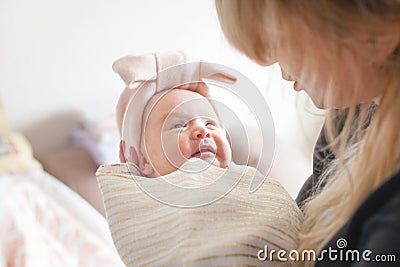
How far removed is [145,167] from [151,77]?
0.30 feet

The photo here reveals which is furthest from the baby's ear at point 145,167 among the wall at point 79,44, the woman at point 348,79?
the wall at point 79,44

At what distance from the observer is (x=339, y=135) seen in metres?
0.52

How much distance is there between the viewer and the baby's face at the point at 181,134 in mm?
523

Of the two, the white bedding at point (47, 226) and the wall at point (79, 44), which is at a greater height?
the wall at point (79, 44)

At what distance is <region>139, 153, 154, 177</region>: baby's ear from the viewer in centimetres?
54

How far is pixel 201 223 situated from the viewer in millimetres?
485

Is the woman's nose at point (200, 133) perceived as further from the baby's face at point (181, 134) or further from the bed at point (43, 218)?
the bed at point (43, 218)

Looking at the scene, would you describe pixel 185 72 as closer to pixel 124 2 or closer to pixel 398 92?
Result: pixel 398 92

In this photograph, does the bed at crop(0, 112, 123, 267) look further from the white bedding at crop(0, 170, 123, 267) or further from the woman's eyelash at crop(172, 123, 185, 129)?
the woman's eyelash at crop(172, 123, 185, 129)

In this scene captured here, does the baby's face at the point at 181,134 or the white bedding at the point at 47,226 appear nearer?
the baby's face at the point at 181,134

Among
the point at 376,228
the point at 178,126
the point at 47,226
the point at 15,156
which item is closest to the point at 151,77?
the point at 178,126

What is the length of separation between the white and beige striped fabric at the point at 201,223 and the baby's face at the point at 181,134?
13 millimetres

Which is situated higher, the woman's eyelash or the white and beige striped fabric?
the woman's eyelash

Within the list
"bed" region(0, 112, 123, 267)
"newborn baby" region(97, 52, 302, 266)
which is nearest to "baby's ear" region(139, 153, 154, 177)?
"newborn baby" region(97, 52, 302, 266)
